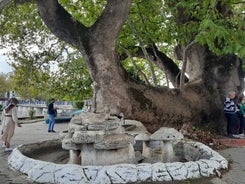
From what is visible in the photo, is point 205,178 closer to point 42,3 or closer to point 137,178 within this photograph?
point 137,178

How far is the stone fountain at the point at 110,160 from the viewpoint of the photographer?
479cm

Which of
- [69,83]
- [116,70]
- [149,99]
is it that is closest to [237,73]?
[149,99]

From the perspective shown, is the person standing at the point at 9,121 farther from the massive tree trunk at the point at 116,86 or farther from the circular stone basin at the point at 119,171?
the circular stone basin at the point at 119,171

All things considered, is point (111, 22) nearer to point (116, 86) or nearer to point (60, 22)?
point (60, 22)

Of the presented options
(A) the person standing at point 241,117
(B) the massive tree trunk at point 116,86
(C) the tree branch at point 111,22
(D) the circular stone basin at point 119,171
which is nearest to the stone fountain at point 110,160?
(D) the circular stone basin at point 119,171

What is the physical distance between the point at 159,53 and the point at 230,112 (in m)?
4.05

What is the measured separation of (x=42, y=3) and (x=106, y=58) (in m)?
2.30

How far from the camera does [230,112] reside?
10047 mm

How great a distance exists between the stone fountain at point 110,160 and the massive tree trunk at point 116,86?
1273mm

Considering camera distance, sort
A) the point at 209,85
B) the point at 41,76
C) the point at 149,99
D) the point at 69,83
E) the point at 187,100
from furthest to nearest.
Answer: the point at 69,83 → the point at 41,76 → the point at 209,85 → the point at 187,100 → the point at 149,99

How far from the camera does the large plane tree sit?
310 inches

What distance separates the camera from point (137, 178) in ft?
15.8

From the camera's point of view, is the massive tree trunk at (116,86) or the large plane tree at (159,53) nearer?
the large plane tree at (159,53)

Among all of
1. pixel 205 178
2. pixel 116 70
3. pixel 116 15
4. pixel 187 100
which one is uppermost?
pixel 116 15
